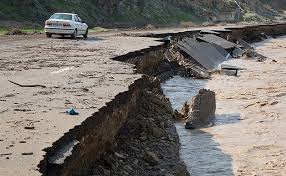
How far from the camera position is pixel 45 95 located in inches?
365

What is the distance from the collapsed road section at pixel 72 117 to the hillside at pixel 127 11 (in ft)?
76.6

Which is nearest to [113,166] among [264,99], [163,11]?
[264,99]

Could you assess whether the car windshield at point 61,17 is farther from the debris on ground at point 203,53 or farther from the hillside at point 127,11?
the hillside at point 127,11

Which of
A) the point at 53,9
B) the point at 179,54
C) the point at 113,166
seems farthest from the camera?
the point at 53,9

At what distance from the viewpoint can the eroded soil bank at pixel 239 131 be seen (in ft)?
31.3

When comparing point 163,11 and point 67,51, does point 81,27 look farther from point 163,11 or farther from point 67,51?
point 163,11

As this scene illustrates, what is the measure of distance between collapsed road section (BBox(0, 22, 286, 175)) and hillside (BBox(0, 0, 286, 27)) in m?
23.3

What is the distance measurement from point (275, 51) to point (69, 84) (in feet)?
111

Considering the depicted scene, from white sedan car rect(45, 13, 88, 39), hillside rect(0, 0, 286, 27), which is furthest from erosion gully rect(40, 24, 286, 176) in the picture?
hillside rect(0, 0, 286, 27)

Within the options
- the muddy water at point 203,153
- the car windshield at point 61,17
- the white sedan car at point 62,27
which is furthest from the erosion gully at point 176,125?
the car windshield at point 61,17

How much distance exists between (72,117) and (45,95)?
2086 millimetres

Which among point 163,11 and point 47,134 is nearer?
point 47,134

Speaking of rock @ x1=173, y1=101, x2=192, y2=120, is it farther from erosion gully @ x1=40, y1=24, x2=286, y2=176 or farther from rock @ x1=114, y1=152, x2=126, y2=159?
rock @ x1=114, y1=152, x2=126, y2=159

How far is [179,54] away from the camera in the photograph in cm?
2616
